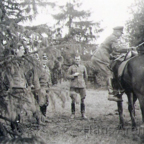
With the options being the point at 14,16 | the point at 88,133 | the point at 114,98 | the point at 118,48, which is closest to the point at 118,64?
the point at 118,48

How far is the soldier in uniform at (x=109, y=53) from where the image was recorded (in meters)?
6.31

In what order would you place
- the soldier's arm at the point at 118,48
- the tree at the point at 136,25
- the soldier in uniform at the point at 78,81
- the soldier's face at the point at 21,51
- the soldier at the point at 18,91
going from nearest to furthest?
the soldier at the point at 18,91, the soldier's face at the point at 21,51, the soldier's arm at the point at 118,48, the soldier in uniform at the point at 78,81, the tree at the point at 136,25

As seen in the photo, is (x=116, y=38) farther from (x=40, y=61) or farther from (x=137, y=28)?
(x=137, y=28)

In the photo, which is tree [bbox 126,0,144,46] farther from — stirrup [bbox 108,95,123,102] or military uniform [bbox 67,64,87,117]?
stirrup [bbox 108,95,123,102]

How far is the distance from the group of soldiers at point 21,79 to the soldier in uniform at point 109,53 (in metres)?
3.65

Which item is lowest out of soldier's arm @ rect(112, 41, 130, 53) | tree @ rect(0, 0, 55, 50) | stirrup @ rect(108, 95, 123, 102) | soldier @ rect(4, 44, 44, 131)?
stirrup @ rect(108, 95, 123, 102)

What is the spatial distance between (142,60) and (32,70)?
2.93 m

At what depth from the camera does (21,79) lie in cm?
293

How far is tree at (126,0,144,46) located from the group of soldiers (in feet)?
61.1

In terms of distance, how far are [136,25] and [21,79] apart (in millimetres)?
19802

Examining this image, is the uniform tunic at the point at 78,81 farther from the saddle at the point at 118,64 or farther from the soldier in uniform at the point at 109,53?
the saddle at the point at 118,64

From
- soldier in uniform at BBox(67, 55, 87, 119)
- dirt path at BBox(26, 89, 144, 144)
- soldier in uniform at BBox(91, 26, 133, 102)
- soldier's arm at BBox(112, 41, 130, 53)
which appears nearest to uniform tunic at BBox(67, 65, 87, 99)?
soldier in uniform at BBox(67, 55, 87, 119)

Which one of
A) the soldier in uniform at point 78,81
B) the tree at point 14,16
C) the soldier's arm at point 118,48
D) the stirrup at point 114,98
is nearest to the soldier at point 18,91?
the tree at point 14,16

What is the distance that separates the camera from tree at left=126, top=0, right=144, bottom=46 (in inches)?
818
